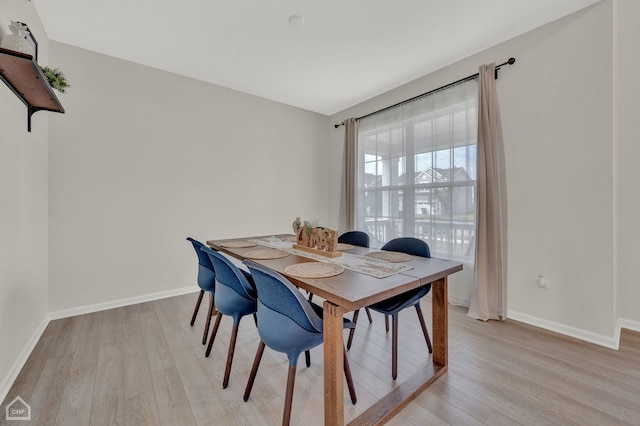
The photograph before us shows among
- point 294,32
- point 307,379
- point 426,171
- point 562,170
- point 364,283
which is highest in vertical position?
point 294,32

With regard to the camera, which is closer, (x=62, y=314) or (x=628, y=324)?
(x=628, y=324)

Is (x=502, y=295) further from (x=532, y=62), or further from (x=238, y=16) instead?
(x=238, y=16)

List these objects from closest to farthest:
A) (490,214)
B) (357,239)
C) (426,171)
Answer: (490,214)
(357,239)
(426,171)

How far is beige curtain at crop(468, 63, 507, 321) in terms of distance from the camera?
2.49 m

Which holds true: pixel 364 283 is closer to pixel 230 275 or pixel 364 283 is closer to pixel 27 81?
pixel 230 275

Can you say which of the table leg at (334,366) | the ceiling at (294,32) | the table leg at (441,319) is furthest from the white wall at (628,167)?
the table leg at (334,366)

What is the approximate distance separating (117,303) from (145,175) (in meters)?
1.37

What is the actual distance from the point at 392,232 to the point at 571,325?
1841mm

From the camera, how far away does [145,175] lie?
9.68 ft

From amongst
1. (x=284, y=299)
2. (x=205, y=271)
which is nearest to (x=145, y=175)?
(x=205, y=271)

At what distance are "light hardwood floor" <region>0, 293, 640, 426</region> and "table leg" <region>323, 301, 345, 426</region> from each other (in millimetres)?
224

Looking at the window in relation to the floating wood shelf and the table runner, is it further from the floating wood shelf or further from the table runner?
the floating wood shelf

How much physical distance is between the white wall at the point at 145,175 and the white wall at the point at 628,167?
3.56 meters

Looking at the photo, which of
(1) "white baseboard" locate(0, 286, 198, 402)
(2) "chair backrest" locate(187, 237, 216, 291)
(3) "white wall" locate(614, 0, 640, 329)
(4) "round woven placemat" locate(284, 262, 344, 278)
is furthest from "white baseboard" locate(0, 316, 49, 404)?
(3) "white wall" locate(614, 0, 640, 329)
